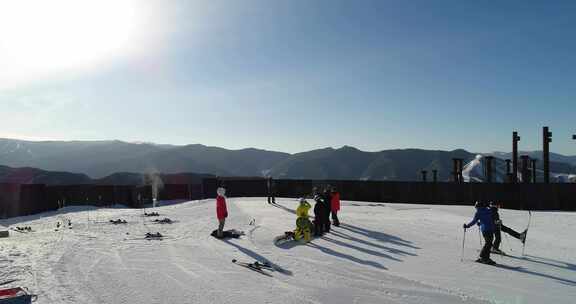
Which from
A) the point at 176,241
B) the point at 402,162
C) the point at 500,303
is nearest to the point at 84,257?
the point at 176,241

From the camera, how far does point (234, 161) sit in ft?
509

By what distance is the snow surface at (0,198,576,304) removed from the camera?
8211 mm

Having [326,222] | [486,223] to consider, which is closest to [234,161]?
[326,222]

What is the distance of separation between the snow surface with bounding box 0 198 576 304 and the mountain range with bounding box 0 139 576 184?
329 ft

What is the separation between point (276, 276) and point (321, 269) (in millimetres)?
1290

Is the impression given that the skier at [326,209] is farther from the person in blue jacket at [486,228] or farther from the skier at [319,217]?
the person in blue jacket at [486,228]

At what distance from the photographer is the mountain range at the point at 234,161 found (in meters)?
127

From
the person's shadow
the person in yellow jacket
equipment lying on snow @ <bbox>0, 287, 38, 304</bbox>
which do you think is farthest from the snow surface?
equipment lying on snow @ <bbox>0, 287, 38, 304</bbox>

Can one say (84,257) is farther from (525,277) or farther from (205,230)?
(525,277)

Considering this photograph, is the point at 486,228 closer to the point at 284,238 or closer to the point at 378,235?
the point at 378,235

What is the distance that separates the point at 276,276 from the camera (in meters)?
9.59

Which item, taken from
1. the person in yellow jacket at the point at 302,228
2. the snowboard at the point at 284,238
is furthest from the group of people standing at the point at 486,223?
the snowboard at the point at 284,238

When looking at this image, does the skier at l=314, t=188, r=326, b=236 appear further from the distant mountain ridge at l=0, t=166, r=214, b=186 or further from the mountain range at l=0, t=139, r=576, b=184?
the mountain range at l=0, t=139, r=576, b=184

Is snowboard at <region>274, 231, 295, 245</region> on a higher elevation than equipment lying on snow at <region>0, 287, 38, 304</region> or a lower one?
lower
